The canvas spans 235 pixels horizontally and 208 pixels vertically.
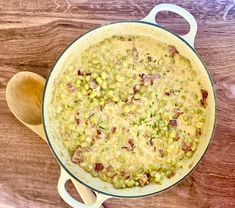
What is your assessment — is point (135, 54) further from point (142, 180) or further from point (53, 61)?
point (142, 180)

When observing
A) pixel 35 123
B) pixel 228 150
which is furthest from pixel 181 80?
pixel 35 123

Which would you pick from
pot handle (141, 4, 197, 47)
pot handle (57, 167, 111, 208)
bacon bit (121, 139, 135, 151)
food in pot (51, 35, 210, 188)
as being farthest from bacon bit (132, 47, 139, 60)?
pot handle (57, 167, 111, 208)

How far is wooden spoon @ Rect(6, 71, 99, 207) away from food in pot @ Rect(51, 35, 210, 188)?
0.19ft

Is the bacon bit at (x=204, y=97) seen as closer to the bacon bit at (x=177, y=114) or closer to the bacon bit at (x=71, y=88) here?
the bacon bit at (x=177, y=114)

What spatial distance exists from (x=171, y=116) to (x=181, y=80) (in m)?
0.10

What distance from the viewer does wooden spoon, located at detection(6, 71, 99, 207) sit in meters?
1.62

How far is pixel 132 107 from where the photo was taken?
5.20 feet

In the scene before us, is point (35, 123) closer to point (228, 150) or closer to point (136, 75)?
point (136, 75)

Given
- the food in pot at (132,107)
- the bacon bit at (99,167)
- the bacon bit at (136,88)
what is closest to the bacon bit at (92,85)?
the food in pot at (132,107)

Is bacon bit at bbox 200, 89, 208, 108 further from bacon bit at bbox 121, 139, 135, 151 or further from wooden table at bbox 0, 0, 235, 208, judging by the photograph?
bacon bit at bbox 121, 139, 135, 151

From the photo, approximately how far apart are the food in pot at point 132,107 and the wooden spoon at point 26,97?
0.06m

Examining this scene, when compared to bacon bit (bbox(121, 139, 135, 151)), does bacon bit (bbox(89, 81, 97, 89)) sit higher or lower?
higher

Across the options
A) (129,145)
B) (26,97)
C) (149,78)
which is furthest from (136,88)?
(26,97)

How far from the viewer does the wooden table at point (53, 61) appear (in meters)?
1.60
